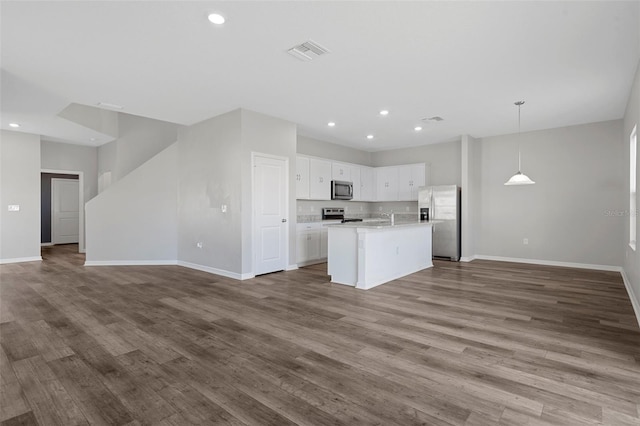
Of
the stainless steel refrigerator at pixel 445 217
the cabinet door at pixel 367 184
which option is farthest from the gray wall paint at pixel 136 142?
the stainless steel refrigerator at pixel 445 217

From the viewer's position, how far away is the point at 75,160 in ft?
29.4

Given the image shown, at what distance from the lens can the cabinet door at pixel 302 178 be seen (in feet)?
22.5

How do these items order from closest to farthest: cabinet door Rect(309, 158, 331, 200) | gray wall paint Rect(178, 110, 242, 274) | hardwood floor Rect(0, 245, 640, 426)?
hardwood floor Rect(0, 245, 640, 426) → gray wall paint Rect(178, 110, 242, 274) → cabinet door Rect(309, 158, 331, 200)

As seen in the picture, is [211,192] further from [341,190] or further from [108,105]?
[341,190]

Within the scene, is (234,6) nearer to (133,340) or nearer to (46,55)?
(46,55)

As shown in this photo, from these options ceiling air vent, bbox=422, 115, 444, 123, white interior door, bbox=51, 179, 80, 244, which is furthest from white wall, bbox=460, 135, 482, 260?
white interior door, bbox=51, 179, 80, 244

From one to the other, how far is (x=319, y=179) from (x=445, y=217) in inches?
119

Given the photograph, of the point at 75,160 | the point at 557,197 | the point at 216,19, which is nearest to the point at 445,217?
the point at 557,197

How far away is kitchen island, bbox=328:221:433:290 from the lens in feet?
16.0

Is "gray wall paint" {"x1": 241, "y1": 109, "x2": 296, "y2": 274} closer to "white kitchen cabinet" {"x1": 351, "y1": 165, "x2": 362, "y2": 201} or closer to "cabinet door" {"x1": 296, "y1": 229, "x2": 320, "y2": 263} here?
"cabinet door" {"x1": 296, "y1": 229, "x2": 320, "y2": 263}

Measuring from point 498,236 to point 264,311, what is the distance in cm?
600

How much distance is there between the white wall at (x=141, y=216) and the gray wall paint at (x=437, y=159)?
5706 mm

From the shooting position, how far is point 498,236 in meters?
7.46

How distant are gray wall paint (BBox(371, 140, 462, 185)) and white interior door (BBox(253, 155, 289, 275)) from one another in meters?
4.04
